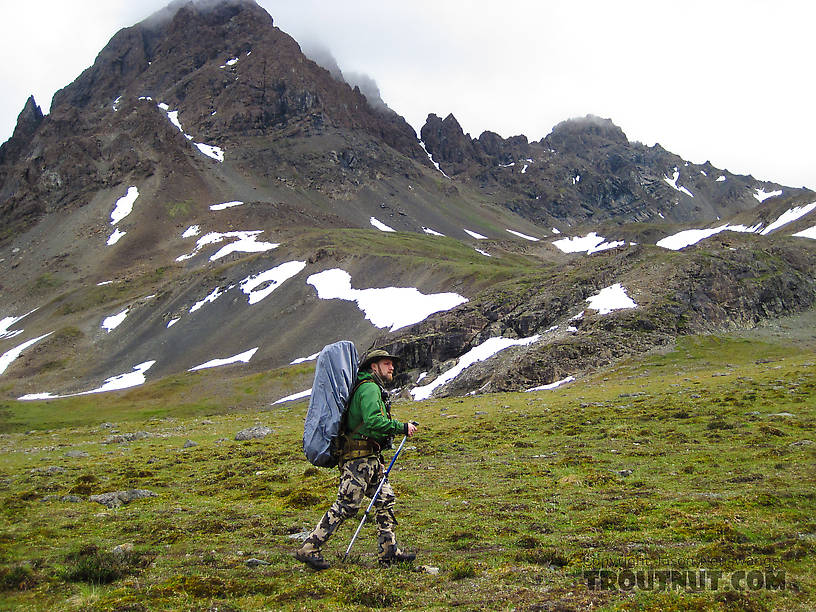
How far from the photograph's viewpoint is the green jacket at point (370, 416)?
10.6 meters

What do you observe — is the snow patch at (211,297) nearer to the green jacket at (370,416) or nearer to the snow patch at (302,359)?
the snow patch at (302,359)

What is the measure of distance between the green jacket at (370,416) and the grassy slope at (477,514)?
2538 millimetres

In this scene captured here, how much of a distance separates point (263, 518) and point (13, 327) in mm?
171814

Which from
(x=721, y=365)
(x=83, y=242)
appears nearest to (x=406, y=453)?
(x=721, y=365)

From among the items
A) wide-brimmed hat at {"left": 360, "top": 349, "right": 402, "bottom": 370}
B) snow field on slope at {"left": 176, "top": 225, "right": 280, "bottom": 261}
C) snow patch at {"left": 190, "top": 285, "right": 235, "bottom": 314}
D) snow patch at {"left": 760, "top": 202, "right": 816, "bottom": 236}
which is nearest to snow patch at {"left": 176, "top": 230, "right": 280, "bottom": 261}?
snow field on slope at {"left": 176, "top": 225, "right": 280, "bottom": 261}

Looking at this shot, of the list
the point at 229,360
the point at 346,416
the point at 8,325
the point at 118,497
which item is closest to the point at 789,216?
the point at 229,360

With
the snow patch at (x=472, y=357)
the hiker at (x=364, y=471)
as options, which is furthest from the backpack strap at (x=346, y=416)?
the snow patch at (x=472, y=357)

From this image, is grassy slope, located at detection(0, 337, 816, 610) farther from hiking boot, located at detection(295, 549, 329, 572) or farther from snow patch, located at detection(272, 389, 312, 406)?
snow patch, located at detection(272, 389, 312, 406)

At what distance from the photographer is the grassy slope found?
29.6ft

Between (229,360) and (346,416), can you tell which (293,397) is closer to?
(229,360)

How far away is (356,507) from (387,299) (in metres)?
91.9

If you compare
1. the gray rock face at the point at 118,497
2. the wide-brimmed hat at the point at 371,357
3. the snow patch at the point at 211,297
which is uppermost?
the snow patch at the point at 211,297

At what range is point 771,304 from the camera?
6938 centimetres

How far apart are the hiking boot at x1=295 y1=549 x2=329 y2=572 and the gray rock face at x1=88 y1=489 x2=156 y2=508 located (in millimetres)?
10676
